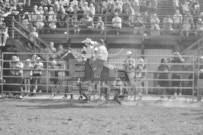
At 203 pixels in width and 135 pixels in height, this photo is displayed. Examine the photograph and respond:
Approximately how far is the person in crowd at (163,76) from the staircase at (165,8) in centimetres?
681

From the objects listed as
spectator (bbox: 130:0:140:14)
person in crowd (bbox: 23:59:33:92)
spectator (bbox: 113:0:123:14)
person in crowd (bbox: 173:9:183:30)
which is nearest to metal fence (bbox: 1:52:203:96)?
person in crowd (bbox: 23:59:33:92)

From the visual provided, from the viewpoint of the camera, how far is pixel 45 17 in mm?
20391

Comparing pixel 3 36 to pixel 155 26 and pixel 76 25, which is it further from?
pixel 155 26

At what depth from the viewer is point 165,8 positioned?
21.3 meters

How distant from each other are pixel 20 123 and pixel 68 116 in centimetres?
149

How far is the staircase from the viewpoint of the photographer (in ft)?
69.3

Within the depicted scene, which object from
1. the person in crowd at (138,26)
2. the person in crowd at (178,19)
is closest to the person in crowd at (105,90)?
the person in crowd at (138,26)

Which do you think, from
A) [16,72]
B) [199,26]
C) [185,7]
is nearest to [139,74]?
[16,72]

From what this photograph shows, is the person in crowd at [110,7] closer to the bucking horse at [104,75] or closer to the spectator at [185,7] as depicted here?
the spectator at [185,7]

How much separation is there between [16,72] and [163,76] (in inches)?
225

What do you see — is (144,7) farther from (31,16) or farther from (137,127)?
(137,127)

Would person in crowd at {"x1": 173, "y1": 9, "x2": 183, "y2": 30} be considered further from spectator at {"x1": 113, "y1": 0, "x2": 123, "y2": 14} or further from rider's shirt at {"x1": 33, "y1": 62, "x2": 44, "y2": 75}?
rider's shirt at {"x1": 33, "y1": 62, "x2": 44, "y2": 75}

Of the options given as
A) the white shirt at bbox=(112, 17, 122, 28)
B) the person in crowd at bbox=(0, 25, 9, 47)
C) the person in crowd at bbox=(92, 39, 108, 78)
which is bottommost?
the person in crowd at bbox=(92, 39, 108, 78)

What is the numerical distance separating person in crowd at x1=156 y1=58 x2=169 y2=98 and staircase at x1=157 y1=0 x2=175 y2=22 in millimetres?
6812
